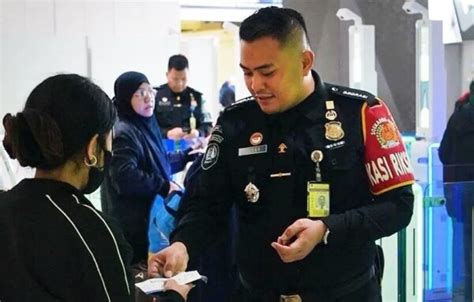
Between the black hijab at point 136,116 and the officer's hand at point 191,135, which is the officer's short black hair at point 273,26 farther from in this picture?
the officer's hand at point 191,135

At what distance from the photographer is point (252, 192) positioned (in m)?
1.91

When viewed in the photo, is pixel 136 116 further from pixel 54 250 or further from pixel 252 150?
pixel 54 250

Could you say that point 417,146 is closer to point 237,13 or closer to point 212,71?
point 212,71

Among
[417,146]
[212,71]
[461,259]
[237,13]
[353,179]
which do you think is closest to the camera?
[353,179]

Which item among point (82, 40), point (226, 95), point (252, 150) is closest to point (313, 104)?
point (252, 150)

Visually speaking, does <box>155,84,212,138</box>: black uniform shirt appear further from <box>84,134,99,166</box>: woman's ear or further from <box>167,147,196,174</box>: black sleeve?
<box>84,134,99,166</box>: woman's ear

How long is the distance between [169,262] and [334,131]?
1.68ft

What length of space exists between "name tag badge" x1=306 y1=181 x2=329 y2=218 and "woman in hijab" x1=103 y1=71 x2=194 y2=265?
6.21 ft

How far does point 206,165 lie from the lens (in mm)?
1980

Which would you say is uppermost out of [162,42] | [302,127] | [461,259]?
[162,42]

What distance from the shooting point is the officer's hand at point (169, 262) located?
5.91ft

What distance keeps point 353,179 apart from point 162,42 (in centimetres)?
524

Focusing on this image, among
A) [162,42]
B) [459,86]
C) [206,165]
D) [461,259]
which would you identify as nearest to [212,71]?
[162,42]

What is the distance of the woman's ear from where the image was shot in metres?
1.44
